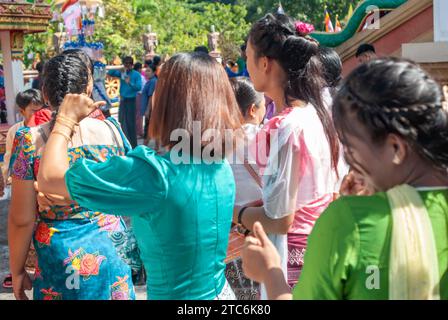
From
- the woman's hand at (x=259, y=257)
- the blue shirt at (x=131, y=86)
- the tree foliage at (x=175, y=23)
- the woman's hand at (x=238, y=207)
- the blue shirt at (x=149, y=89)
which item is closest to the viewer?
the woman's hand at (x=259, y=257)

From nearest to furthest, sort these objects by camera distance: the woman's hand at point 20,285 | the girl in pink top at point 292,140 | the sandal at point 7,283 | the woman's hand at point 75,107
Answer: the woman's hand at point 75,107 → the girl in pink top at point 292,140 → the woman's hand at point 20,285 → the sandal at point 7,283

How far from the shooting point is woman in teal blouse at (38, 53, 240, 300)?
1991 mm

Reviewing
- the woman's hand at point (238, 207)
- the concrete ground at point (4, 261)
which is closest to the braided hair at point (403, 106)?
the woman's hand at point (238, 207)

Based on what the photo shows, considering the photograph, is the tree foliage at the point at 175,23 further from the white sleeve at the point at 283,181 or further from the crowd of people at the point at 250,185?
the white sleeve at the point at 283,181

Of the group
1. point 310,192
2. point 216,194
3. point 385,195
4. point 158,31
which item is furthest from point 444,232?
point 158,31

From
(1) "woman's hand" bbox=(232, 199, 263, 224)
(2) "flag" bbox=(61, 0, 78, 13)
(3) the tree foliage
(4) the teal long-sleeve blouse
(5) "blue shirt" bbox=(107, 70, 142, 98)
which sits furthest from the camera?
(3) the tree foliage

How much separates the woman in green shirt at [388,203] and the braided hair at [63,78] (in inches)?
57.6

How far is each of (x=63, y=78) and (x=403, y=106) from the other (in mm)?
1630

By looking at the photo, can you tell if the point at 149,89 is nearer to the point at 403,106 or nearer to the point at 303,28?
the point at 303,28

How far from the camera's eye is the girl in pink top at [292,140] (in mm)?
2338

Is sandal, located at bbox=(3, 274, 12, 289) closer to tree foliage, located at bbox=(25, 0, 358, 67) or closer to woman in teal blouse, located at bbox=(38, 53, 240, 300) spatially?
woman in teal blouse, located at bbox=(38, 53, 240, 300)

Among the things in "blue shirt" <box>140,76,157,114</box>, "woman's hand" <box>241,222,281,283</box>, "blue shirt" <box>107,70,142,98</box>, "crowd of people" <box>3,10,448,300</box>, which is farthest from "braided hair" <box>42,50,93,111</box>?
"blue shirt" <box>107,70,142,98</box>

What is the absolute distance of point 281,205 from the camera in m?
2.31

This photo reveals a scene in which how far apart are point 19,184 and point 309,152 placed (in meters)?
1.11
